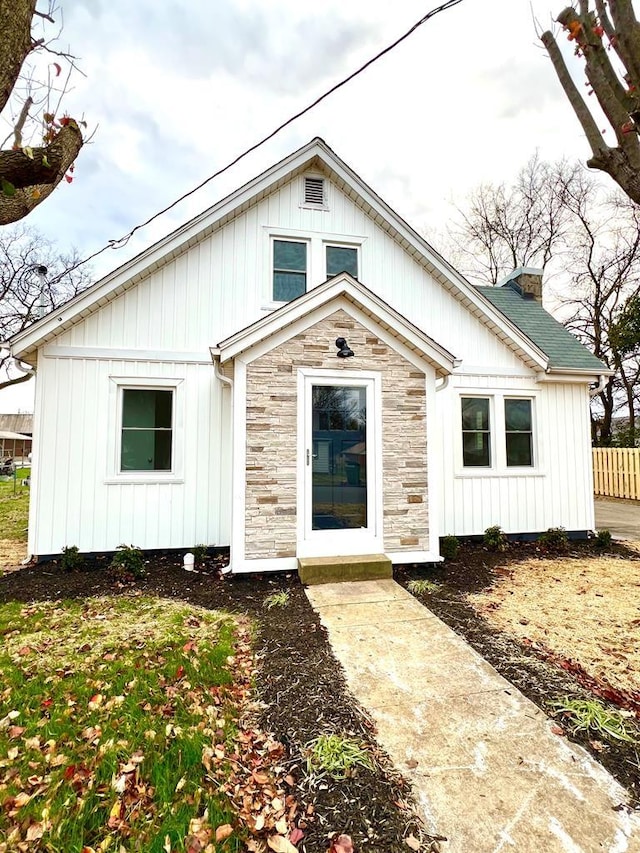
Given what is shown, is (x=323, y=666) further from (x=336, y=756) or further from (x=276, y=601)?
(x=276, y=601)

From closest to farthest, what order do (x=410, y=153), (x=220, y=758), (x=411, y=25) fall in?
(x=220, y=758), (x=411, y=25), (x=410, y=153)

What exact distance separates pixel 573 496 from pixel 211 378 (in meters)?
7.06

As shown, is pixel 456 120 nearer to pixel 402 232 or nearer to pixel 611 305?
pixel 402 232

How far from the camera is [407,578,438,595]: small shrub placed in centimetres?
505

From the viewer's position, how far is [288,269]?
24.4 feet

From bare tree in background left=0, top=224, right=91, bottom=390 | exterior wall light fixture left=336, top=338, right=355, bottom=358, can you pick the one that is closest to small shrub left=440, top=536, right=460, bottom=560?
exterior wall light fixture left=336, top=338, right=355, bottom=358

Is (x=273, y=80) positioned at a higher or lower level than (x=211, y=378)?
higher

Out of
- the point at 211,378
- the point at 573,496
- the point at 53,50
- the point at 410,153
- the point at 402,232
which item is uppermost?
the point at 410,153

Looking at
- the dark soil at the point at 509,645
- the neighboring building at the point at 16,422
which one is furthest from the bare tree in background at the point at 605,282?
the neighboring building at the point at 16,422

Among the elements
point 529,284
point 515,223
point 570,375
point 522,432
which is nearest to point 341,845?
point 522,432

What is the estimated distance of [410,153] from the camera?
10805 mm

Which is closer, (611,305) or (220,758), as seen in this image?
(220,758)

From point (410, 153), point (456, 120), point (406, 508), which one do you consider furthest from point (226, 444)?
point (410, 153)

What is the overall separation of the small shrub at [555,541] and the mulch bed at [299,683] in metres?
4.79
